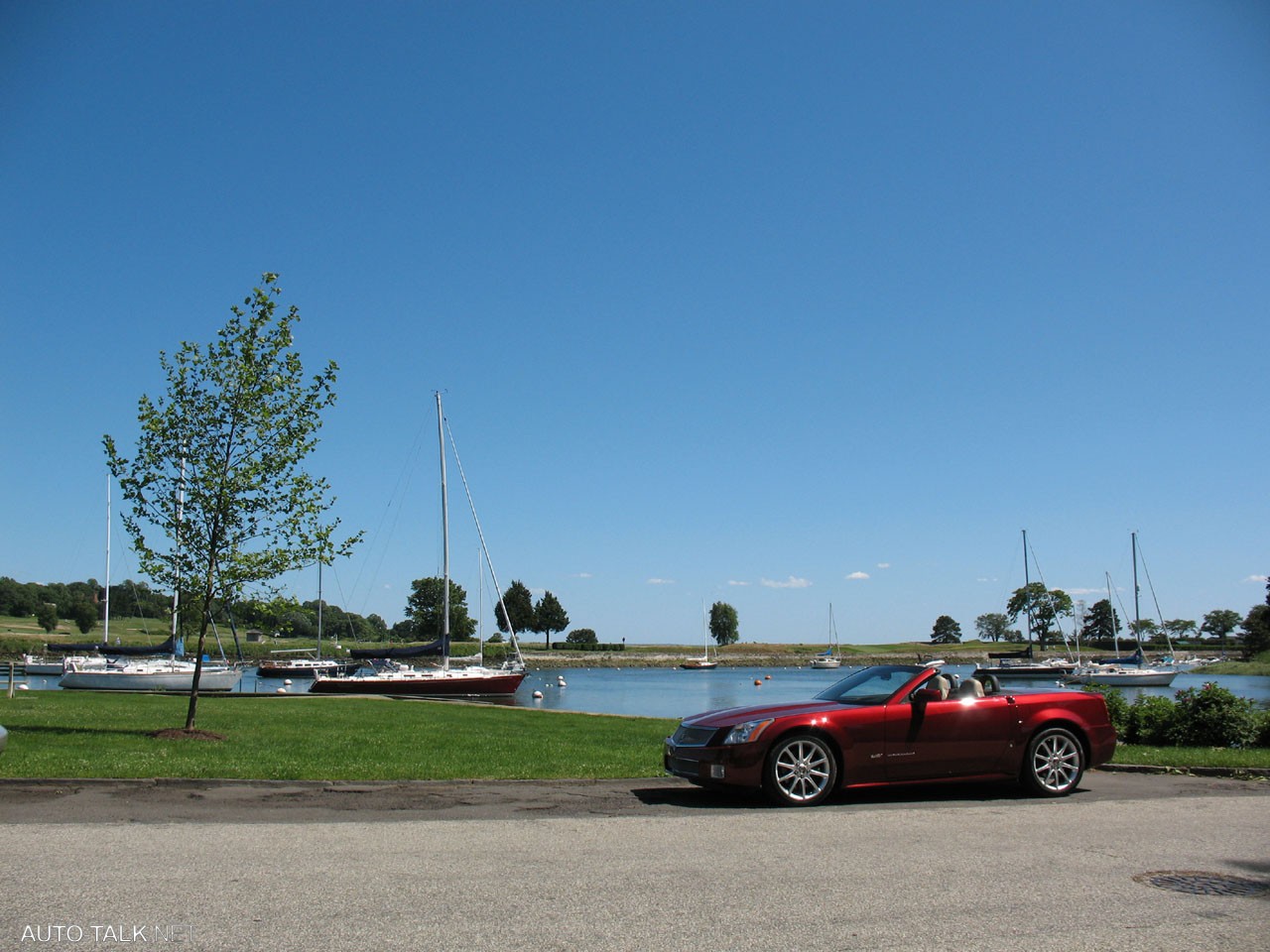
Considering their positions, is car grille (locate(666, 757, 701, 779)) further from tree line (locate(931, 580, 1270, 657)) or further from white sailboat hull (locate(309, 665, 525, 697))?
tree line (locate(931, 580, 1270, 657))

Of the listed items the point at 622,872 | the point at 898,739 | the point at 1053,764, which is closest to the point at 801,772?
the point at 898,739

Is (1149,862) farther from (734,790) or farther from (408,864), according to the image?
(408,864)

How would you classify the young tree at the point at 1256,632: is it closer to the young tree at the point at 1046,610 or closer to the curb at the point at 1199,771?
the young tree at the point at 1046,610

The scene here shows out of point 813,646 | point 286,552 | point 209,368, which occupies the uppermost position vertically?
point 209,368

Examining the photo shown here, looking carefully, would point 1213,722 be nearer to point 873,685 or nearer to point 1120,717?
point 1120,717

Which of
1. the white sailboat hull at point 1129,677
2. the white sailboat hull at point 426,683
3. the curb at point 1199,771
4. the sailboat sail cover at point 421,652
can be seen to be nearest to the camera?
the curb at point 1199,771

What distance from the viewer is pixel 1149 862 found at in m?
7.39

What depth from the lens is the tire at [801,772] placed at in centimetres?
997

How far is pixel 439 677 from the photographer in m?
49.2

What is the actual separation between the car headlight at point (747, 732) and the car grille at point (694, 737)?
0.20 m

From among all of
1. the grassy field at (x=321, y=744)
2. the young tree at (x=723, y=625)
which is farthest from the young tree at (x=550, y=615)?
the grassy field at (x=321, y=744)

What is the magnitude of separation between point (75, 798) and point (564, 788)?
17.0ft

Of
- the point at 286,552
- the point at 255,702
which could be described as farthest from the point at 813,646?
the point at 286,552

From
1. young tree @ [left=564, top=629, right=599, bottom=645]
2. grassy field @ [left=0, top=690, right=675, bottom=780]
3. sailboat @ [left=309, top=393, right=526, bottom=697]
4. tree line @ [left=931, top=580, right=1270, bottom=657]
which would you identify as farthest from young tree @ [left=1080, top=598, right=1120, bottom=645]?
grassy field @ [left=0, top=690, right=675, bottom=780]
